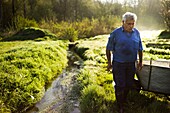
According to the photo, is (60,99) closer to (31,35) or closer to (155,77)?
(155,77)

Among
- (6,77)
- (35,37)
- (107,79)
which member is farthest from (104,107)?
(35,37)

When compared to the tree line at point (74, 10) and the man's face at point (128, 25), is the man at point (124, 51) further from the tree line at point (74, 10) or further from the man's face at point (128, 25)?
the tree line at point (74, 10)

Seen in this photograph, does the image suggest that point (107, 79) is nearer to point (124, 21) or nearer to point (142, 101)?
point (142, 101)

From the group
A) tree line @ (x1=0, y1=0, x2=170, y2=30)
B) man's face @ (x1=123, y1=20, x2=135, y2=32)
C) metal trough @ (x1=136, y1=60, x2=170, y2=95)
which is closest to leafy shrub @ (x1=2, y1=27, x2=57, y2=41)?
tree line @ (x1=0, y1=0, x2=170, y2=30)

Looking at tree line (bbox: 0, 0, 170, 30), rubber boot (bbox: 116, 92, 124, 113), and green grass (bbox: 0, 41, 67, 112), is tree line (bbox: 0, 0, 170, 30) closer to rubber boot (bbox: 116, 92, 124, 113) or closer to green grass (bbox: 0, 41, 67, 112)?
green grass (bbox: 0, 41, 67, 112)

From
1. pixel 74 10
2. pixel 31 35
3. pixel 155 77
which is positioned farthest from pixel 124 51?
pixel 74 10

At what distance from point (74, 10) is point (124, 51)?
157ft

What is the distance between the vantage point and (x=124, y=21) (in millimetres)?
5727

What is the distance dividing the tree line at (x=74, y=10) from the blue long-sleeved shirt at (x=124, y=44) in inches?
910

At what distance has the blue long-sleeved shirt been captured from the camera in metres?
5.82

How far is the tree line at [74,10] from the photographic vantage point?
4031 centimetres

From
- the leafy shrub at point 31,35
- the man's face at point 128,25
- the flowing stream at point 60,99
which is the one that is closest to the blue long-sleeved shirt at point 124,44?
the man's face at point 128,25

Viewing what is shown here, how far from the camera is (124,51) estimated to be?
589cm

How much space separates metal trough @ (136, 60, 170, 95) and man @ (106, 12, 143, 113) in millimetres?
468
